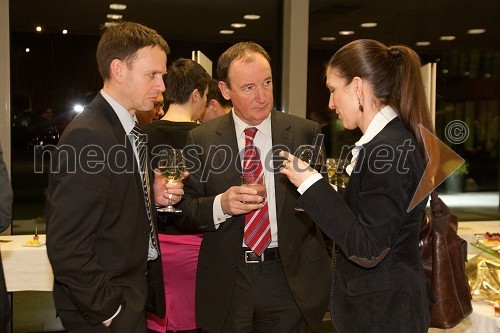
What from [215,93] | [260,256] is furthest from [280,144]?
[215,93]

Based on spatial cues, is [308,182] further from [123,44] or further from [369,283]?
[123,44]

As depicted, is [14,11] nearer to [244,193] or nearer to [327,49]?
[327,49]

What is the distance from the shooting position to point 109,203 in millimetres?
2041

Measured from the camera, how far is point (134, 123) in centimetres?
225

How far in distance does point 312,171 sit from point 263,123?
0.88 m

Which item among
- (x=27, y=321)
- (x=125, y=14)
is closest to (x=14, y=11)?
(x=125, y=14)

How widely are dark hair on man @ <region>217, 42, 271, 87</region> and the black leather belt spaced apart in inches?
31.7

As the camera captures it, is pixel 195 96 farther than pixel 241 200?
Yes

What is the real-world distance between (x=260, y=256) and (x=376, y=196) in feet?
3.05

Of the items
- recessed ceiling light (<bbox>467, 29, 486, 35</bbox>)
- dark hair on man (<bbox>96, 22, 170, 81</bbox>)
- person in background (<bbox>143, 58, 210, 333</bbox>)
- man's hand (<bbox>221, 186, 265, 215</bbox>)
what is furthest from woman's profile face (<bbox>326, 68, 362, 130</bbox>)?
recessed ceiling light (<bbox>467, 29, 486, 35</bbox>)

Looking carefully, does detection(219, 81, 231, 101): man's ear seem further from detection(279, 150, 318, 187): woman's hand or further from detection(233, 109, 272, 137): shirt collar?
detection(279, 150, 318, 187): woman's hand

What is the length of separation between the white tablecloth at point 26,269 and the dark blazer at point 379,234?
8.75ft

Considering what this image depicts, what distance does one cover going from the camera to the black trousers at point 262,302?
2629 mm

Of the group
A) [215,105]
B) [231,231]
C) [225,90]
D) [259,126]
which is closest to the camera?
[231,231]
